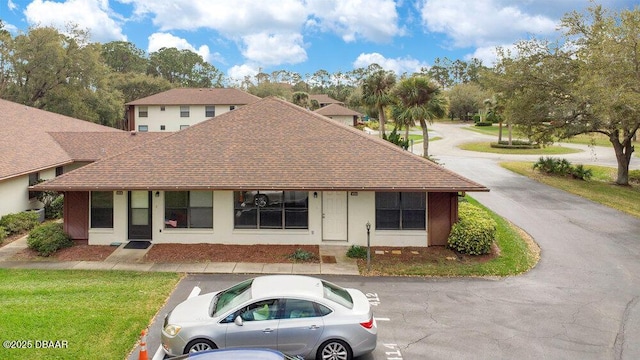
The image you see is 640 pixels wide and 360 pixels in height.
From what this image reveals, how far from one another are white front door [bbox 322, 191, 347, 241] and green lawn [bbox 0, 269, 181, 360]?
5712 millimetres

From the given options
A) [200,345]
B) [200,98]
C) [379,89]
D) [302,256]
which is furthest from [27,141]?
[379,89]

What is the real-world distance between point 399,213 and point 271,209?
4743 mm

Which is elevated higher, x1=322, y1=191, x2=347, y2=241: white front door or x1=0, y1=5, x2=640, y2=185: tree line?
x1=0, y1=5, x2=640, y2=185: tree line

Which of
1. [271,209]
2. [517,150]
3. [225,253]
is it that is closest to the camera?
[225,253]

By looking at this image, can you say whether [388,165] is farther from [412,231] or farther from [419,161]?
[412,231]

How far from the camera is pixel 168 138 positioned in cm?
1847

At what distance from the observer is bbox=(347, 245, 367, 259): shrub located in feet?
51.0

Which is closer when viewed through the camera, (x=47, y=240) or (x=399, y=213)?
(x=47, y=240)

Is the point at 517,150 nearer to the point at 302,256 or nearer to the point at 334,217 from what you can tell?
the point at 334,217

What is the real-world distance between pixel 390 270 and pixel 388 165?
4.24 metres

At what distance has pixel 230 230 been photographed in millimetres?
16734

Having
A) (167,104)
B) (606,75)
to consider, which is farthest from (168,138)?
(167,104)

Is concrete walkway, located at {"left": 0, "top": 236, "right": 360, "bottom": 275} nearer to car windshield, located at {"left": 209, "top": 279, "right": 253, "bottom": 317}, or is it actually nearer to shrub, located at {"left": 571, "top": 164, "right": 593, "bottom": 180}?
car windshield, located at {"left": 209, "top": 279, "right": 253, "bottom": 317}

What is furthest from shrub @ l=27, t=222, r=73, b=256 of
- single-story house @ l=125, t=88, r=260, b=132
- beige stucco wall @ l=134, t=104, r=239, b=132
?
beige stucco wall @ l=134, t=104, r=239, b=132
